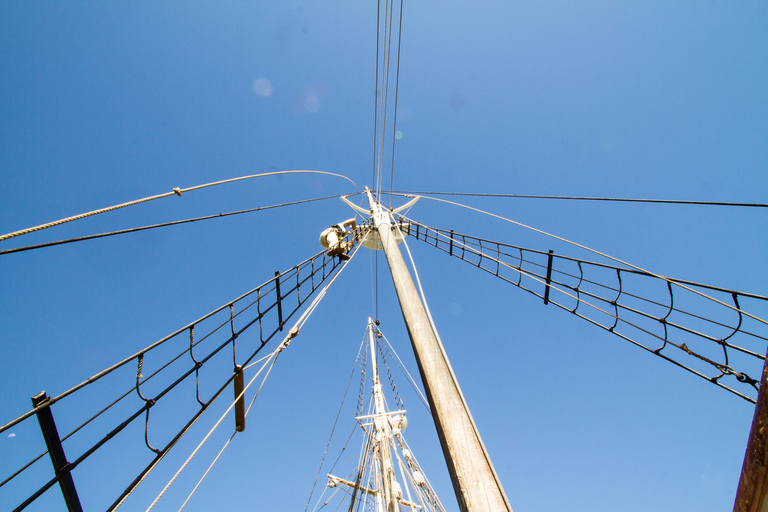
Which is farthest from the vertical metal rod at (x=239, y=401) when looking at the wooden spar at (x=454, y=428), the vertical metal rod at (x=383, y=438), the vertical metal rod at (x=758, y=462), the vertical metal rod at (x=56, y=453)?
the vertical metal rod at (x=383, y=438)

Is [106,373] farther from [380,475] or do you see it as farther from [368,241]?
[380,475]

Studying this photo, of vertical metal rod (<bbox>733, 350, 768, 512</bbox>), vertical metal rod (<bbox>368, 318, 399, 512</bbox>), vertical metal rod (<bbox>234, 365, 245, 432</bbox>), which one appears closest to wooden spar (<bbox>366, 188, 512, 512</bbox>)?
vertical metal rod (<bbox>733, 350, 768, 512</bbox>)

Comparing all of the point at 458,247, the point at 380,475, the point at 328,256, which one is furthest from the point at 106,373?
the point at 380,475

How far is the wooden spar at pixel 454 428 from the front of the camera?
206 cm

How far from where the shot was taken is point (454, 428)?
7.94 feet

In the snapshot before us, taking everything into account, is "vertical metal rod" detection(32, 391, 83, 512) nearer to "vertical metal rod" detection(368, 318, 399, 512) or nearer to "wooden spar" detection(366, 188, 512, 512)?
"wooden spar" detection(366, 188, 512, 512)

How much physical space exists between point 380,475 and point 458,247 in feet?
34.6

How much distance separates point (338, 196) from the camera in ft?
31.0

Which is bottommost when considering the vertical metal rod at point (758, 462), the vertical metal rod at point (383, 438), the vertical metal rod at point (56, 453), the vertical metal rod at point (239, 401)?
the vertical metal rod at point (383, 438)

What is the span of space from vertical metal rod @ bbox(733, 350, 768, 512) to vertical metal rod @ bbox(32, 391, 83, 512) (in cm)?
372

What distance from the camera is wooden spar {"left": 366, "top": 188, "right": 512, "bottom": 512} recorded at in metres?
2.06

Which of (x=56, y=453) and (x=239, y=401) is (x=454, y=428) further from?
(x=239, y=401)

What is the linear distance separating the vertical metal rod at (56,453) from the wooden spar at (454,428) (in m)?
2.70

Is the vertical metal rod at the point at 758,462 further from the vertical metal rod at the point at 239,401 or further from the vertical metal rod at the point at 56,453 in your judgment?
the vertical metal rod at the point at 239,401
